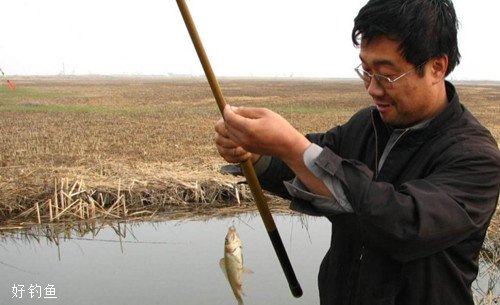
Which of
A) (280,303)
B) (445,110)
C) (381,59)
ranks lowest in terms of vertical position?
(280,303)

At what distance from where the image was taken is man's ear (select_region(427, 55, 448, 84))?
1.88 metres

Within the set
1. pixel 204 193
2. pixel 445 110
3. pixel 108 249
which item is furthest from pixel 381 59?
pixel 204 193

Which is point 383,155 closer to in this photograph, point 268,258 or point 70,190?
point 268,258

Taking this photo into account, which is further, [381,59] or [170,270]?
[170,270]

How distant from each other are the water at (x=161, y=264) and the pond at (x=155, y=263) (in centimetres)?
1

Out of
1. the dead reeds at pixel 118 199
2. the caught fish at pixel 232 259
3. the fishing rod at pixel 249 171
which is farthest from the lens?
the dead reeds at pixel 118 199

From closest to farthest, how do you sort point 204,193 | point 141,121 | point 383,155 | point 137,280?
point 383,155
point 137,280
point 204,193
point 141,121

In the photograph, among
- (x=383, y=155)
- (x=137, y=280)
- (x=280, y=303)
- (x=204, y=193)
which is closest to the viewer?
(x=383, y=155)

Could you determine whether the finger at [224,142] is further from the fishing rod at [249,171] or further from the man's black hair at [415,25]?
the man's black hair at [415,25]

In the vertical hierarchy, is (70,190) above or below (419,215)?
below

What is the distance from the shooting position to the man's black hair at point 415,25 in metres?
1.80

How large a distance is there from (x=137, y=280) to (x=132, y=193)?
2688 mm

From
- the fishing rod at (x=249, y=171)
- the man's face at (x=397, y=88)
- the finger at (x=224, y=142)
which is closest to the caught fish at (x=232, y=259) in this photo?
the fishing rod at (x=249, y=171)

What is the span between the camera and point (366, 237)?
161 centimetres
